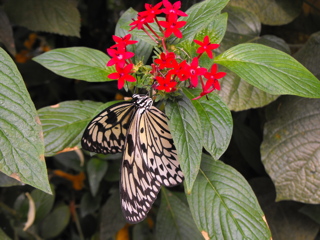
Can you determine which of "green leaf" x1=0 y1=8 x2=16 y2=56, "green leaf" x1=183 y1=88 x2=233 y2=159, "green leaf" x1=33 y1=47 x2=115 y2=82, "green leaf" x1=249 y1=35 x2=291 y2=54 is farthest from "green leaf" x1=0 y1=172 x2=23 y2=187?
"green leaf" x1=249 y1=35 x2=291 y2=54

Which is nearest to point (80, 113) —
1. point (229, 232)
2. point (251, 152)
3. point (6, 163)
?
point (6, 163)

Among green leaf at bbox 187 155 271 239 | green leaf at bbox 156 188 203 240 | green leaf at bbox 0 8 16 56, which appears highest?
green leaf at bbox 0 8 16 56

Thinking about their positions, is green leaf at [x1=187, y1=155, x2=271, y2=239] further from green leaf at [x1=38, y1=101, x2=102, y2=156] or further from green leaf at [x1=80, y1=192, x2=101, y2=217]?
green leaf at [x1=80, y1=192, x2=101, y2=217]

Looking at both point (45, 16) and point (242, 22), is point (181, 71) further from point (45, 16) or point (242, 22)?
point (45, 16)

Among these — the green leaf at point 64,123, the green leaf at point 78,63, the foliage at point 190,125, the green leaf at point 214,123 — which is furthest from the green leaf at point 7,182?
the green leaf at point 214,123

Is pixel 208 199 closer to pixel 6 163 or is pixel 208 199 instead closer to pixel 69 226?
pixel 6 163

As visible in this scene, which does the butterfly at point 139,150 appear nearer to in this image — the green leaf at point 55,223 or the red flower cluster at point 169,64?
the red flower cluster at point 169,64
